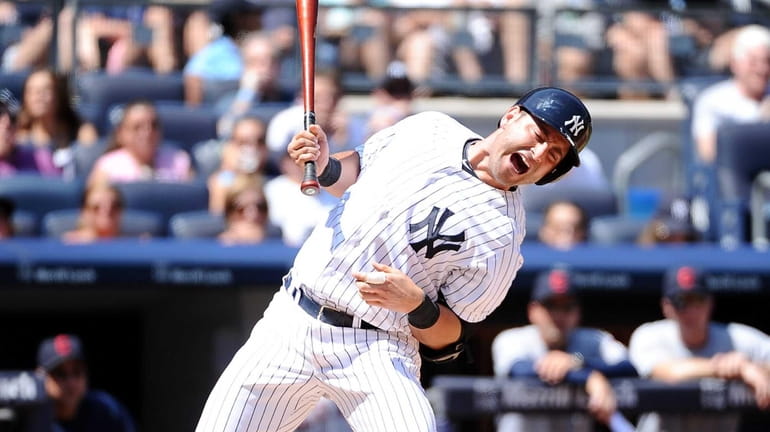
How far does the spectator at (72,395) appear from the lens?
6.07 m

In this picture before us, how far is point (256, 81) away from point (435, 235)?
445 centimetres

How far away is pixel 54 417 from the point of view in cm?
605

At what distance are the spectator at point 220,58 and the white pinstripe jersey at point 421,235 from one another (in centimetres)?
452

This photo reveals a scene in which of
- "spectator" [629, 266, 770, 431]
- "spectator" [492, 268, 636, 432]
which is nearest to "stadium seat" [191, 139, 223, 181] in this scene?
"spectator" [492, 268, 636, 432]

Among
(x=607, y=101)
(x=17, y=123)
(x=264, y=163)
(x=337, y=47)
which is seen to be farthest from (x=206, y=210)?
(x=607, y=101)

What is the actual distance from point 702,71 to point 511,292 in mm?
3334

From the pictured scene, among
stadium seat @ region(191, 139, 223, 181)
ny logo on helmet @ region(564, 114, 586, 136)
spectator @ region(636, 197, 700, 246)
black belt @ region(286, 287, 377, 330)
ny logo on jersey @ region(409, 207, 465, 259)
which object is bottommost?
spectator @ region(636, 197, 700, 246)

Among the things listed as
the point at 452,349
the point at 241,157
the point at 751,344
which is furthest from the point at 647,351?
the point at 452,349

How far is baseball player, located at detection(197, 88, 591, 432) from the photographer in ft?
12.5

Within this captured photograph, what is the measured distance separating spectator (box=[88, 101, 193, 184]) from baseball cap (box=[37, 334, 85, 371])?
131 centimetres

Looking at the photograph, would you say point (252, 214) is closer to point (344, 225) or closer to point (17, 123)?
point (17, 123)

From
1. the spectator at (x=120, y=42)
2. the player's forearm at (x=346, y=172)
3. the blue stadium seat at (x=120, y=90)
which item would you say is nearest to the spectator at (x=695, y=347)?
the player's forearm at (x=346, y=172)

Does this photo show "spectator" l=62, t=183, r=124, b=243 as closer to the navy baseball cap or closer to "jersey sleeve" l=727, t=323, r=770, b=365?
the navy baseball cap

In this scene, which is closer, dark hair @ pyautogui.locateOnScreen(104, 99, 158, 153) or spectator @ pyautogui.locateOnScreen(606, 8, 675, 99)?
dark hair @ pyautogui.locateOnScreen(104, 99, 158, 153)
